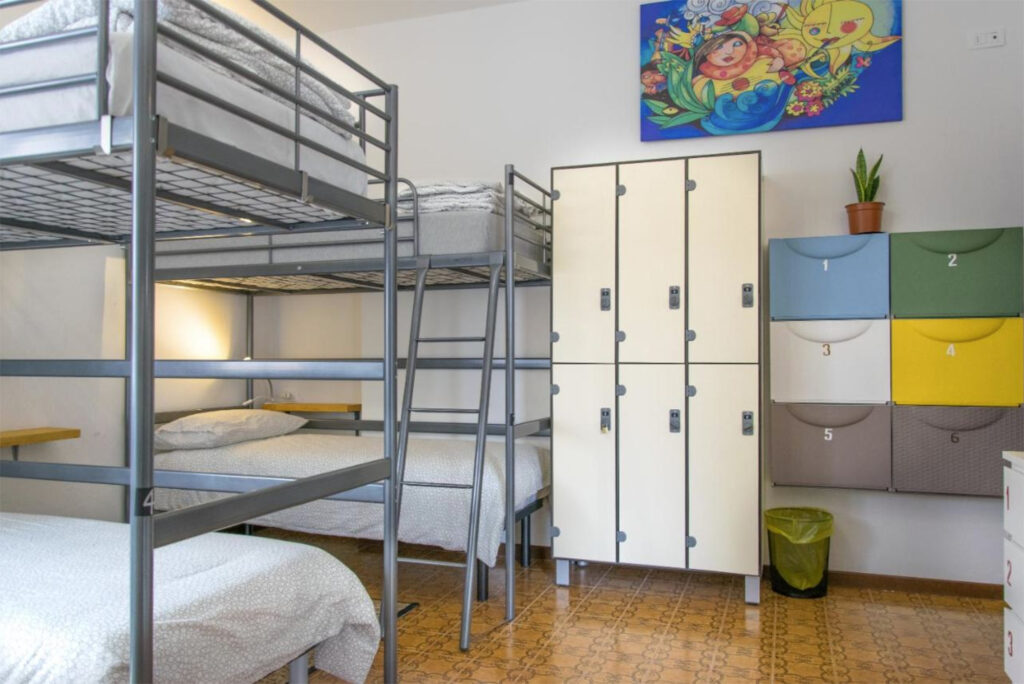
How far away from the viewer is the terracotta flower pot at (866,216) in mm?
3748

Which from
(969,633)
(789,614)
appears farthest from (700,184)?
(969,633)

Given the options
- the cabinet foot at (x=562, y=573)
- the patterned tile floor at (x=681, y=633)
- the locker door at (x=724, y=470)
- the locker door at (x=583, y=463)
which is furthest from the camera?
the cabinet foot at (x=562, y=573)

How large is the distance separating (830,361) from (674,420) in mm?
838

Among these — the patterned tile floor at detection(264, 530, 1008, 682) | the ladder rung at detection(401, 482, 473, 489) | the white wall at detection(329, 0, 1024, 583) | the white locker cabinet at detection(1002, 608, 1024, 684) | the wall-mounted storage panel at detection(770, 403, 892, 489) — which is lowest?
the patterned tile floor at detection(264, 530, 1008, 682)

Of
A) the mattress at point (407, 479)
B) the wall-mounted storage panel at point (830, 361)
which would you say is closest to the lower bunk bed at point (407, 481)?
the mattress at point (407, 479)

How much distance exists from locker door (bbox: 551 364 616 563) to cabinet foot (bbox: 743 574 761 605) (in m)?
0.65

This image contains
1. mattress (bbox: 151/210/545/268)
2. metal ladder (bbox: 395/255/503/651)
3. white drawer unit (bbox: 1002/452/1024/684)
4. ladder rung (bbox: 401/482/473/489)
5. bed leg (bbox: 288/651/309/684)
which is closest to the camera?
bed leg (bbox: 288/651/309/684)

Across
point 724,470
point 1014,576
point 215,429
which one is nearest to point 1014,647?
point 1014,576

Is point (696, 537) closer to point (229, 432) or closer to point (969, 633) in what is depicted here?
point (969, 633)

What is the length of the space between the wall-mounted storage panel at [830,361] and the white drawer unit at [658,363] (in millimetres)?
322

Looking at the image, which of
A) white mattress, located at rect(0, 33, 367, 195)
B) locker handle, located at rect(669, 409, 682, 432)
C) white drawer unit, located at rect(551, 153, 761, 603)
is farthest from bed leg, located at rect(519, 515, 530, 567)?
white mattress, located at rect(0, 33, 367, 195)

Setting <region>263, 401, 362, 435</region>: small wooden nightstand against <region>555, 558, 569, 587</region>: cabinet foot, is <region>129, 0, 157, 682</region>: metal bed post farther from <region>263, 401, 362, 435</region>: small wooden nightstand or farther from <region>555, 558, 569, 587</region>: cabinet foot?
<region>263, 401, 362, 435</region>: small wooden nightstand

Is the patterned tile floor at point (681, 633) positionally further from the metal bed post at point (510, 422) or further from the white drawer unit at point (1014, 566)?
the white drawer unit at point (1014, 566)

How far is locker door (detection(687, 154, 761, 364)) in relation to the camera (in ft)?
11.9
